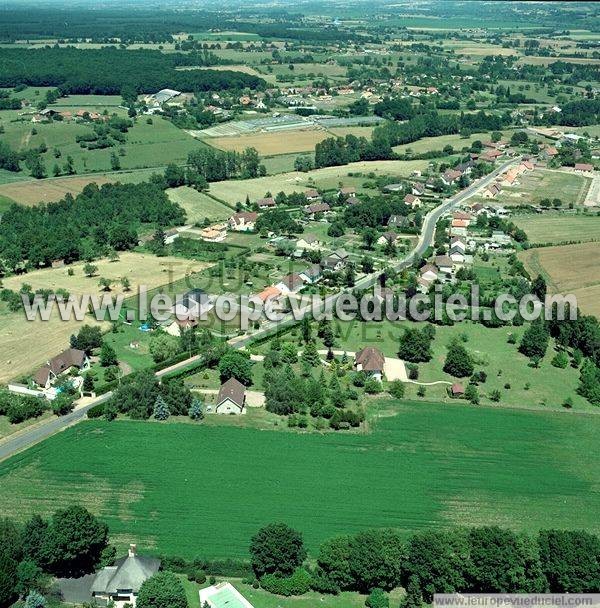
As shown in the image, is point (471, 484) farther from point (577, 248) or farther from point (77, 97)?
point (77, 97)

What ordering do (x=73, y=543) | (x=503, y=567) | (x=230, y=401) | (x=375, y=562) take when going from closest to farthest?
1. (x=503, y=567)
2. (x=375, y=562)
3. (x=73, y=543)
4. (x=230, y=401)

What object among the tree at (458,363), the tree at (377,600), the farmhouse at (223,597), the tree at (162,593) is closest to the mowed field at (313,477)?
the farmhouse at (223,597)

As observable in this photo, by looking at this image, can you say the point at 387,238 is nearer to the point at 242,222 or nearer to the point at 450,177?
the point at 242,222

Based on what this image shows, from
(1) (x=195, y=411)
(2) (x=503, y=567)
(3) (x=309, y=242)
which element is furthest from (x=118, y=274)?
(2) (x=503, y=567)

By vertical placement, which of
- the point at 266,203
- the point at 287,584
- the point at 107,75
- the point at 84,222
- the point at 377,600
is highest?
the point at 107,75

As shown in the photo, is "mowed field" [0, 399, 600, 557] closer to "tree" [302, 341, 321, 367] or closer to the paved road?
the paved road

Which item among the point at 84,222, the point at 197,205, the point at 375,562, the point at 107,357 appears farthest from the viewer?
the point at 197,205

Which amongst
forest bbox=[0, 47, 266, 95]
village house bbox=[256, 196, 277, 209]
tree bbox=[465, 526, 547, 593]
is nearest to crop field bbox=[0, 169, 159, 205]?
village house bbox=[256, 196, 277, 209]
